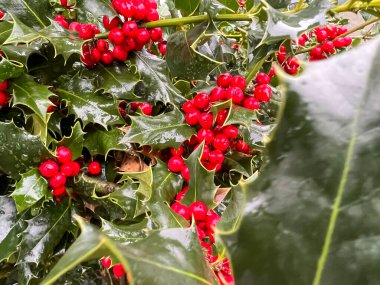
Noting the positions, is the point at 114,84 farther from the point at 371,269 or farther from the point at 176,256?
the point at 371,269

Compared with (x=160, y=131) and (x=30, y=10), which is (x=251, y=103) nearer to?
(x=160, y=131)

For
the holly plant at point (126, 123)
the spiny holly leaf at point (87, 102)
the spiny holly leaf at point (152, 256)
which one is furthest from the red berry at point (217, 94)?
the spiny holly leaf at point (152, 256)

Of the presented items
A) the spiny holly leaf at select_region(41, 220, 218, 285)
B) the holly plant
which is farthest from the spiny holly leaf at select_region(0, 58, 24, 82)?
the spiny holly leaf at select_region(41, 220, 218, 285)

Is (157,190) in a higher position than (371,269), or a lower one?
lower

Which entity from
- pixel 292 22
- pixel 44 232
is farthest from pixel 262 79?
pixel 44 232

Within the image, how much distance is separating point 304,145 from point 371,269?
0.34 feet

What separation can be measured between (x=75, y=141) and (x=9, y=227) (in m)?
0.24

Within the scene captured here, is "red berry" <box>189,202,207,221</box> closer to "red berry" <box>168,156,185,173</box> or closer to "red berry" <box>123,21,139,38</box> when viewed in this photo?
"red berry" <box>168,156,185,173</box>

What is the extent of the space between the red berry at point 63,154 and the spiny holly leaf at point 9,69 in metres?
0.17

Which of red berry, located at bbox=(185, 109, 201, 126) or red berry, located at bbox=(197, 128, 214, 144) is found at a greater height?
red berry, located at bbox=(185, 109, 201, 126)

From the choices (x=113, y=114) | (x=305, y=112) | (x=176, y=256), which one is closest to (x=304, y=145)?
(x=305, y=112)

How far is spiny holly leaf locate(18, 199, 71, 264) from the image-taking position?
0.85 metres

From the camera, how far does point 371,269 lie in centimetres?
28

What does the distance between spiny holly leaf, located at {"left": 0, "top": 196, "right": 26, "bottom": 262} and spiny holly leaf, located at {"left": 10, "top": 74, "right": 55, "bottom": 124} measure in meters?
0.22
